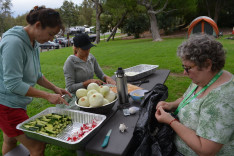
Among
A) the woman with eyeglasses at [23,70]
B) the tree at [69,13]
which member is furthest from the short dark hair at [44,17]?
the tree at [69,13]

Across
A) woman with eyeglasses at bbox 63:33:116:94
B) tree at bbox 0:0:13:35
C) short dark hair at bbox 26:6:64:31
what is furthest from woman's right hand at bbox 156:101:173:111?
tree at bbox 0:0:13:35

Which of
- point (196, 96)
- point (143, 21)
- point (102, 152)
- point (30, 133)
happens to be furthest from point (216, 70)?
point (143, 21)

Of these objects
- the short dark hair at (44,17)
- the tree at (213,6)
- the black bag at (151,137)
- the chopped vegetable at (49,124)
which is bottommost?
the black bag at (151,137)

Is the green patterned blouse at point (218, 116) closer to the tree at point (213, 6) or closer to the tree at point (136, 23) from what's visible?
the tree at point (136, 23)

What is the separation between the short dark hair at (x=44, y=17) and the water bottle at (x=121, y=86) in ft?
2.67

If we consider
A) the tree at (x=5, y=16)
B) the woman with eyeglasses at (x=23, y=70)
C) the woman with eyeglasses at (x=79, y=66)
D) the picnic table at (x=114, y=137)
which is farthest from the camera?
the tree at (x=5, y=16)

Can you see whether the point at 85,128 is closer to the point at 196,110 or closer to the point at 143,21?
the point at 196,110

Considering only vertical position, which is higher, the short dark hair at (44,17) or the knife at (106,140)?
the short dark hair at (44,17)

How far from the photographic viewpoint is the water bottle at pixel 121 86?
186cm

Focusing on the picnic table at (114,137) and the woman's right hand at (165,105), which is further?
the woman's right hand at (165,105)

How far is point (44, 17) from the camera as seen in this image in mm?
1727

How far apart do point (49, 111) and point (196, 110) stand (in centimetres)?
135

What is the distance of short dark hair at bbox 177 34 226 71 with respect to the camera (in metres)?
1.32

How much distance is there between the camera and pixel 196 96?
4.83 ft
